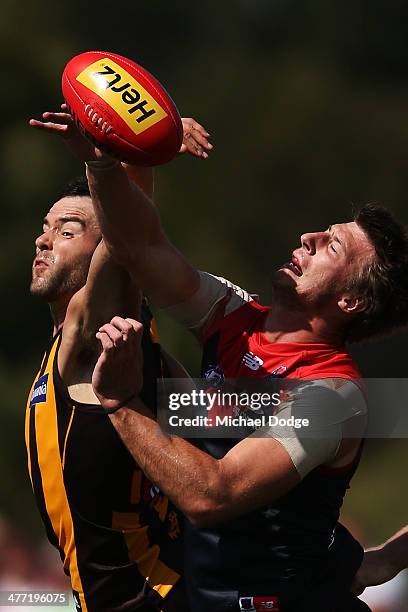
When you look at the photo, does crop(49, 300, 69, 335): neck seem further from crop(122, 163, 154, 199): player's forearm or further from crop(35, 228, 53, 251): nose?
crop(122, 163, 154, 199): player's forearm

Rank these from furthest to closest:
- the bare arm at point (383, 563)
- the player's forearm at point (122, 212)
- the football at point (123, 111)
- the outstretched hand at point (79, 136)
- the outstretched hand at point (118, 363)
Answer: the bare arm at point (383, 563), the outstretched hand at point (79, 136), the player's forearm at point (122, 212), the football at point (123, 111), the outstretched hand at point (118, 363)

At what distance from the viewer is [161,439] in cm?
425

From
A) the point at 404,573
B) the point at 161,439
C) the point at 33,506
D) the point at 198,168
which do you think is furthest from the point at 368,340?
the point at 198,168

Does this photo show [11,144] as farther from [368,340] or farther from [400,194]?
[368,340]

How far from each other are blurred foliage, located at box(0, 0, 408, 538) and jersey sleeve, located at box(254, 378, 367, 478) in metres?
10.3

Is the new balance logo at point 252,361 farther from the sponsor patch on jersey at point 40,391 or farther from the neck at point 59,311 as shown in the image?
the neck at point 59,311

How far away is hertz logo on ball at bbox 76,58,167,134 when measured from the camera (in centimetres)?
419

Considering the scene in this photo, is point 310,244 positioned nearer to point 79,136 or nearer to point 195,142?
point 195,142

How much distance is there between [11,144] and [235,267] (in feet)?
11.0

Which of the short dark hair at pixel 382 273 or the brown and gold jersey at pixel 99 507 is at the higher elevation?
the short dark hair at pixel 382 273

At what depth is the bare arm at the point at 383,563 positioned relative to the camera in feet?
16.3

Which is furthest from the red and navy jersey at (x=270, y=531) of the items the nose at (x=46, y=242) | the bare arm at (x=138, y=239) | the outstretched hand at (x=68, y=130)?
the nose at (x=46, y=242)

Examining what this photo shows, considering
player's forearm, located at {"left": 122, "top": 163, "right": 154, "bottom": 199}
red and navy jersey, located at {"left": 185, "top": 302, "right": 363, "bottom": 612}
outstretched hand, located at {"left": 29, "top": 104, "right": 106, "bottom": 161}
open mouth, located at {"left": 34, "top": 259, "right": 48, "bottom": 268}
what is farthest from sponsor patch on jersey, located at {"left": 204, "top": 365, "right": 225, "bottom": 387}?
open mouth, located at {"left": 34, "top": 259, "right": 48, "bottom": 268}

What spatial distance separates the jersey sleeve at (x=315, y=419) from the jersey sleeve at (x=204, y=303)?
45cm
